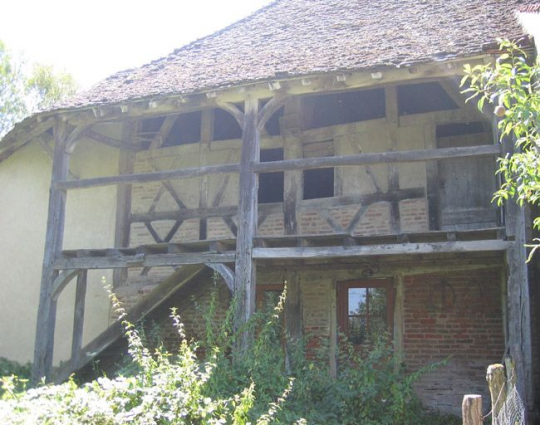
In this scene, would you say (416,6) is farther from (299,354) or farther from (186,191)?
(299,354)

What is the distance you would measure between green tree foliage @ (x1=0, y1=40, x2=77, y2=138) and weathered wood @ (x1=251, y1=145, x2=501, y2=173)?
2155 centimetres

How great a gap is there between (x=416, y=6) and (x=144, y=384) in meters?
8.09

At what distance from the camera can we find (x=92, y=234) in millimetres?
12758

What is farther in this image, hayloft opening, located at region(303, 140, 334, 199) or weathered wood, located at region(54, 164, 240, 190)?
hayloft opening, located at region(303, 140, 334, 199)

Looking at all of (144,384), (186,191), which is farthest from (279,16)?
(144,384)

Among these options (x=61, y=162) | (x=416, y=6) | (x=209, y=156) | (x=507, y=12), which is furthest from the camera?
(x=209, y=156)

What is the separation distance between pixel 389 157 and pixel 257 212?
217 cm

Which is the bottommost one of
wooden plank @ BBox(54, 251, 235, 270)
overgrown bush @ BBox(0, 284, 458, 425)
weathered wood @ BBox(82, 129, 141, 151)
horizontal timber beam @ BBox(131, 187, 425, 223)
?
overgrown bush @ BBox(0, 284, 458, 425)

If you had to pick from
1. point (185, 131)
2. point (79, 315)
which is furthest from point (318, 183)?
point (79, 315)

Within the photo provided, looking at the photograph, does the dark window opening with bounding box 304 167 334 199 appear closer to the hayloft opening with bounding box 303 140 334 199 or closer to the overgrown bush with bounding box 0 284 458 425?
the hayloft opening with bounding box 303 140 334 199

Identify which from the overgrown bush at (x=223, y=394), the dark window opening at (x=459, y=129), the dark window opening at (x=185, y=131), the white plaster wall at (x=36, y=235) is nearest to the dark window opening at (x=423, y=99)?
the dark window opening at (x=459, y=129)

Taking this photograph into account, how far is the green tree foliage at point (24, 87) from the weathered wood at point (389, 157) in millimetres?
21550

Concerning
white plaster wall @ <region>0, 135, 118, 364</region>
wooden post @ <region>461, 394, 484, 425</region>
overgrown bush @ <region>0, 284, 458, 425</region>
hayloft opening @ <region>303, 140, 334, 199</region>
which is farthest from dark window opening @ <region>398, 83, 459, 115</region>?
wooden post @ <region>461, 394, 484, 425</region>

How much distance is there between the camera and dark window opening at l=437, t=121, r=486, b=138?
35.1ft
